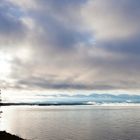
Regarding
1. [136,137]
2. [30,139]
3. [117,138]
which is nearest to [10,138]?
[30,139]

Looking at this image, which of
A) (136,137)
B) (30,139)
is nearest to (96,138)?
(136,137)

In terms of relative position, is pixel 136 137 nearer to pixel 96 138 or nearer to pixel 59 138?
pixel 96 138

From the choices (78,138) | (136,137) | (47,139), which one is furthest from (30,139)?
(136,137)

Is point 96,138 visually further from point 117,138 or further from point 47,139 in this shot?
point 47,139

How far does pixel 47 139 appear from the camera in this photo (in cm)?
8131

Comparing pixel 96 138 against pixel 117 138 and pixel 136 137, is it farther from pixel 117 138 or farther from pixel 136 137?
pixel 136 137

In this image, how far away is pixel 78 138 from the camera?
82.5 meters

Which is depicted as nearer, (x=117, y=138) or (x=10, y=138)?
(x=10, y=138)

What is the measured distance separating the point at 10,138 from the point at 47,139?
86.5 ft

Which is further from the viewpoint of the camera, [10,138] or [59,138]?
[59,138]

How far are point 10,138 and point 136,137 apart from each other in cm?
4128

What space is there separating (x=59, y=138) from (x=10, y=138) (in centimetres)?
2909

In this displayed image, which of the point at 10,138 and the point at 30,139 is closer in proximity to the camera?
the point at 10,138

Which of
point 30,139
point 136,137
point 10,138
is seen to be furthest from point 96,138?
point 10,138
